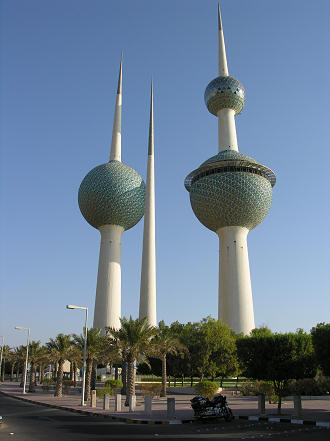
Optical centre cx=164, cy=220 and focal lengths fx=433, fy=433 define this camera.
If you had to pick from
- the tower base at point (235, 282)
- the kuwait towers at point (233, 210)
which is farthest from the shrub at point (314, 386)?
the kuwait towers at point (233, 210)

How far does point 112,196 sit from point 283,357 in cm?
5672

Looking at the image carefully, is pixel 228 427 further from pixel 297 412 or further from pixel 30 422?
pixel 30 422

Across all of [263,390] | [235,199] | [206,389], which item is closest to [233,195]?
[235,199]

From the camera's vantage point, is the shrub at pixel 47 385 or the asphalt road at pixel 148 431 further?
the shrub at pixel 47 385

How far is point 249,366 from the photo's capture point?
77.9 feet

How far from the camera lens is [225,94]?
82.5 metres

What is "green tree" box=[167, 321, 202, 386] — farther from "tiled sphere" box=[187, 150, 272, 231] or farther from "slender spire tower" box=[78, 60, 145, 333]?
"tiled sphere" box=[187, 150, 272, 231]

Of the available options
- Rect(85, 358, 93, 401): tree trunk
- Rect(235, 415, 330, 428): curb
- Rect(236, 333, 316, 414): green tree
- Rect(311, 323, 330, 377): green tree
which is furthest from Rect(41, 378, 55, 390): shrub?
Rect(311, 323, 330, 377): green tree

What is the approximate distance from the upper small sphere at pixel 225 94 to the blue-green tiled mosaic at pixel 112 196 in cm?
2143

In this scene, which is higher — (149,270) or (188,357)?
(149,270)

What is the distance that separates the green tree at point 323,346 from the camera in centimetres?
1928

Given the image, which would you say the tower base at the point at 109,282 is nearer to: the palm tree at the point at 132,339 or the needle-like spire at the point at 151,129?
the needle-like spire at the point at 151,129

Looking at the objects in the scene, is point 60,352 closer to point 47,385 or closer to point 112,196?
point 47,385

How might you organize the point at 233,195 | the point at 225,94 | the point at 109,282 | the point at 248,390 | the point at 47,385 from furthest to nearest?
the point at 225,94 < the point at 109,282 < the point at 233,195 < the point at 47,385 < the point at 248,390
